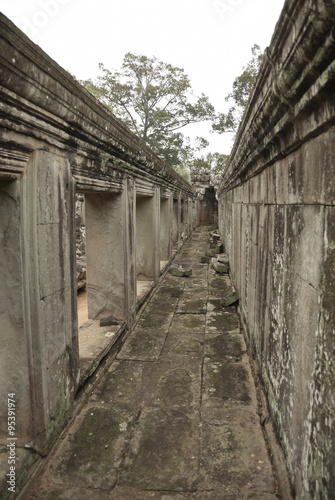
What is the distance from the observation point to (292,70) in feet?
5.42

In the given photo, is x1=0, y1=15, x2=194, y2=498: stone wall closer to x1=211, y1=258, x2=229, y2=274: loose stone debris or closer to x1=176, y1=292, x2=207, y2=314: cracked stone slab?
x1=176, y1=292, x2=207, y2=314: cracked stone slab

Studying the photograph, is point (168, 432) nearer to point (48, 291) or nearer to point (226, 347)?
point (48, 291)

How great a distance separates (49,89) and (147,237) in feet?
16.1

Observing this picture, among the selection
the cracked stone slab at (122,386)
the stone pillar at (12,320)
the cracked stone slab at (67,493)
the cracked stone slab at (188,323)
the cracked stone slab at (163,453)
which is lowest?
the cracked stone slab at (67,493)

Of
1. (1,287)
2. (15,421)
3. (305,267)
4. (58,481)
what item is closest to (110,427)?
(58,481)

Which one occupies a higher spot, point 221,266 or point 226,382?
point 221,266

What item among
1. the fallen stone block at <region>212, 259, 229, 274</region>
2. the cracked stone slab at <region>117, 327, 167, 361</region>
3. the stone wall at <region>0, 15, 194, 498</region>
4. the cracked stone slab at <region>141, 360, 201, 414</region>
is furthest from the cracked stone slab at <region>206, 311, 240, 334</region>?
the fallen stone block at <region>212, 259, 229, 274</region>

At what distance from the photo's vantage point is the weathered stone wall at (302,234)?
1.48 metres

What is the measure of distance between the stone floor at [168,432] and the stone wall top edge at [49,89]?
254cm

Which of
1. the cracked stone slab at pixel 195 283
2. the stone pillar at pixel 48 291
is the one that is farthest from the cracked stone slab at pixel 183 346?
the cracked stone slab at pixel 195 283

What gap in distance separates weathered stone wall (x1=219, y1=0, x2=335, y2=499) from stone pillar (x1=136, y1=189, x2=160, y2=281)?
4218 mm

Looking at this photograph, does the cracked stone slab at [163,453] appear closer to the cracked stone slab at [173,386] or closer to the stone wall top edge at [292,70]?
the cracked stone slab at [173,386]

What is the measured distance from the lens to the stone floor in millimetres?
2334

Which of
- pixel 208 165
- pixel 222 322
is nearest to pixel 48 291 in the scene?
pixel 222 322
